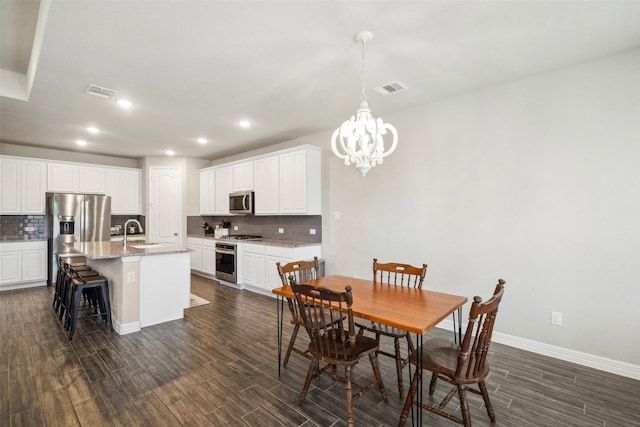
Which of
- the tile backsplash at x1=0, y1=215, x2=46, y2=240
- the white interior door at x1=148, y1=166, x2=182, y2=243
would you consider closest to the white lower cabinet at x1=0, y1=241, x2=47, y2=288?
the tile backsplash at x1=0, y1=215, x2=46, y2=240

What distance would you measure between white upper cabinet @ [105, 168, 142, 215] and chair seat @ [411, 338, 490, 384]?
6935 millimetres

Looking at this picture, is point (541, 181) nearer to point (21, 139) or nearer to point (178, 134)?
point (178, 134)

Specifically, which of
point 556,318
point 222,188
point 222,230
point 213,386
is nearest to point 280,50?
point 213,386

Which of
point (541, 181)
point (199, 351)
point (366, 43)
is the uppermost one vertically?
point (366, 43)

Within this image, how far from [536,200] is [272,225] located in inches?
164

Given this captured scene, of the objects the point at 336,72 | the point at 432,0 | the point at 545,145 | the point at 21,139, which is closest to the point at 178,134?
the point at 21,139

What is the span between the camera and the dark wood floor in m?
2.03

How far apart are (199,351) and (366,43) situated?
313cm

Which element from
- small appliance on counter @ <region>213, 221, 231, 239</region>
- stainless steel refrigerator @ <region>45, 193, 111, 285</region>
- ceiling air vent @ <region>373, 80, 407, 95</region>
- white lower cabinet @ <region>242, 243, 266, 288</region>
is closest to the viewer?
ceiling air vent @ <region>373, 80, 407, 95</region>

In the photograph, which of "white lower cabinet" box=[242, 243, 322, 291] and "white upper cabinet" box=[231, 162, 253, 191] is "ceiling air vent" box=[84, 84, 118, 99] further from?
"white lower cabinet" box=[242, 243, 322, 291]

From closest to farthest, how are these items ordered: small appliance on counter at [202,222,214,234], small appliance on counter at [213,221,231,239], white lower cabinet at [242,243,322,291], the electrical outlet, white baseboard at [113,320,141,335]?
the electrical outlet
white baseboard at [113,320,141,335]
white lower cabinet at [242,243,322,291]
small appliance on counter at [213,221,231,239]
small appliance on counter at [202,222,214,234]

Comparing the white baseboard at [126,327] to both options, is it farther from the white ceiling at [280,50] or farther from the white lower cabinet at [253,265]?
the white ceiling at [280,50]

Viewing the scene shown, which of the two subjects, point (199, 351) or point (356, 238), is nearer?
point (199, 351)

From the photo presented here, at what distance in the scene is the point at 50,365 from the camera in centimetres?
270
